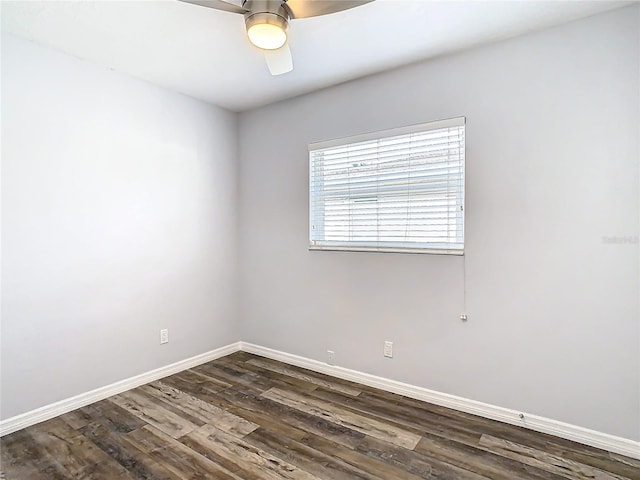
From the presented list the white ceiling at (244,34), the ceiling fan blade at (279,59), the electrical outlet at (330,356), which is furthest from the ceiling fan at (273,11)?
the electrical outlet at (330,356)

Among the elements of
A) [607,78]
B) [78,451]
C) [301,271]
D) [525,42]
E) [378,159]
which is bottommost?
→ [78,451]

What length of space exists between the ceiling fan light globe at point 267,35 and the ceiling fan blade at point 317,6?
111 millimetres

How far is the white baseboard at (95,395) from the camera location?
2.27 meters

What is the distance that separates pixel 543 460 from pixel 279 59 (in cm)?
262

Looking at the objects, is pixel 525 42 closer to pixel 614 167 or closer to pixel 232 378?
pixel 614 167

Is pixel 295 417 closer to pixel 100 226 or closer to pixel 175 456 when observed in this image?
pixel 175 456

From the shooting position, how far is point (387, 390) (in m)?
2.80

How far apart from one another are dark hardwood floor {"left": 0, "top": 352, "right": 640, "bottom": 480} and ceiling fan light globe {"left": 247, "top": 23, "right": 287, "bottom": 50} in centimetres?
217

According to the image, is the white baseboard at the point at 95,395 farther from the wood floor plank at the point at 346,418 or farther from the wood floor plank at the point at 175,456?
the wood floor plank at the point at 346,418

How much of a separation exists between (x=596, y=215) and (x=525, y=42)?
116 cm

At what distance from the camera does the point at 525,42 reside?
2230 millimetres

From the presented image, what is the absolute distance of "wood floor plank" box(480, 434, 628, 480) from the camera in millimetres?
1820

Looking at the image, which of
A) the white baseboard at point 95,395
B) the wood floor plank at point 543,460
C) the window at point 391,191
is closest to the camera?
the wood floor plank at point 543,460

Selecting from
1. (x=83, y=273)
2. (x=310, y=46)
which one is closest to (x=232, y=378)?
(x=83, y=273)
